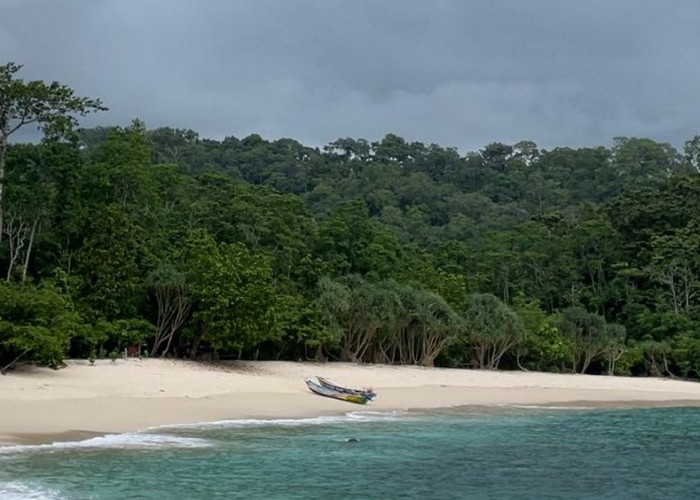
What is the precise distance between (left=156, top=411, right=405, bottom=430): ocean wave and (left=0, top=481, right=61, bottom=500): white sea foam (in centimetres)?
877

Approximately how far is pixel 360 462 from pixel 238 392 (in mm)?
12931

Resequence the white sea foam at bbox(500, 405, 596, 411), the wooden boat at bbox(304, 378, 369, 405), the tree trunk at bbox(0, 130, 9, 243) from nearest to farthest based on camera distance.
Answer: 1. the wooden boat at bbox(304, 378, 369, 405)
2. the white sea foam at bbox(500, 405, 596, 411)
3. the tree trunk at bbox(0, 130, 9, 243)

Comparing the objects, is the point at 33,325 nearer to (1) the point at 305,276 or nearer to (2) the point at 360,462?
(2) the point at 360,462

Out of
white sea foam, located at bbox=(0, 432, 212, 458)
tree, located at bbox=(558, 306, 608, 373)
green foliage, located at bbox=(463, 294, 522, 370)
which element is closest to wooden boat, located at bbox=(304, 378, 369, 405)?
white sea foam, located at bbox=(0, 432, 212, 458)

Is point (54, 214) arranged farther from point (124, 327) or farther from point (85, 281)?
point (124, 327)

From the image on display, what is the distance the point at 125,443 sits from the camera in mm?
22031

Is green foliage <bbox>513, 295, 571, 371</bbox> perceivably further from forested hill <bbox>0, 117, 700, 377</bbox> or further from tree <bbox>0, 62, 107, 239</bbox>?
tree <bbox>0, 62, 107, 239</bbox>

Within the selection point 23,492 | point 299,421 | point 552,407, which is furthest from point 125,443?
point 552,407

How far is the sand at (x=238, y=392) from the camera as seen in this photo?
25.1 m

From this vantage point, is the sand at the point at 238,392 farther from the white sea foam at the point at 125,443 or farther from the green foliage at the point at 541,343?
the green foliage at the point at 541,343

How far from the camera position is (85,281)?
39906mm

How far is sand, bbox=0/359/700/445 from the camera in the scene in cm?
2508

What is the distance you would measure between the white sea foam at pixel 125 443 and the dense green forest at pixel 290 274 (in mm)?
8167

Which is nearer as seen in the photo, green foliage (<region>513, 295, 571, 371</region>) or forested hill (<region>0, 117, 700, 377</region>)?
forested hill (<region>0, 117, 700, 377</region>)
